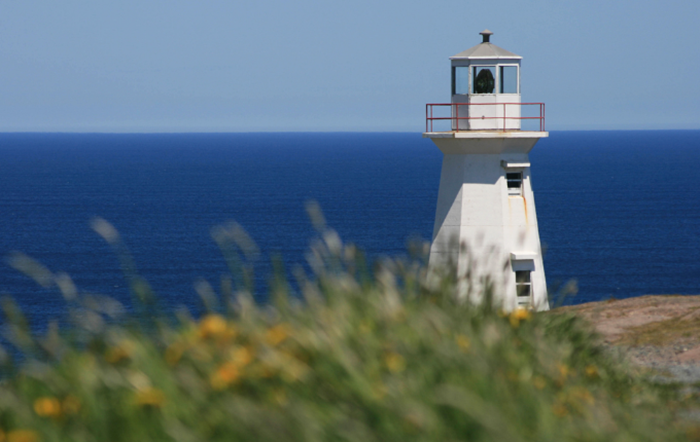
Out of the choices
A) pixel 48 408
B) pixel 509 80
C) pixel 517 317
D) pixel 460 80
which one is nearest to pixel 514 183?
pixel 509 80

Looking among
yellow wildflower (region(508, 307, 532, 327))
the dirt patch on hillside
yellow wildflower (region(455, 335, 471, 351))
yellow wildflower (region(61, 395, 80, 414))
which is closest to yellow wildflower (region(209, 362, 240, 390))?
yellow wildflower (region(61, 395, 80, 414))

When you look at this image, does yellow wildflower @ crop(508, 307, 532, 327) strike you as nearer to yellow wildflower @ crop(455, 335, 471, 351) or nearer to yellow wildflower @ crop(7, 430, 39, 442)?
yellow wildflower @ crop(455, 335, 471, 351)

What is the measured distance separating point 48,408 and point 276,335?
125 cm

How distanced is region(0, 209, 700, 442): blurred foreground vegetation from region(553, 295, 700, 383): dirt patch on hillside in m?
2.63

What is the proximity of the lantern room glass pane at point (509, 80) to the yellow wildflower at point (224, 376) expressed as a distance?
13.8 metres

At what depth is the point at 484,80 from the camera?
55.4 feet

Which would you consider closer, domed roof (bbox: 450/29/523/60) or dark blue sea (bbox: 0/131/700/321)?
domed roof (bbox: 450/29/523/60)

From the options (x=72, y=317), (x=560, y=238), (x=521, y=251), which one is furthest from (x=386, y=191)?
(x=72, y=317)

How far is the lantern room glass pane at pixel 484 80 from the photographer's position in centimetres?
1688

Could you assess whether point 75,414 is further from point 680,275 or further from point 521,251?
point 680,275

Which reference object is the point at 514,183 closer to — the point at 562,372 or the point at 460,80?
the point at 460,80

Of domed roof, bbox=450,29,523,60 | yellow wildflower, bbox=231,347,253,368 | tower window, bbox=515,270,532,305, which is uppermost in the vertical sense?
domed roof, bbox=450,29,523,60

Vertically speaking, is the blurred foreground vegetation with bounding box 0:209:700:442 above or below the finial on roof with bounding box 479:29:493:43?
below

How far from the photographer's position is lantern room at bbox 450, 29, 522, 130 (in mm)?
16641
